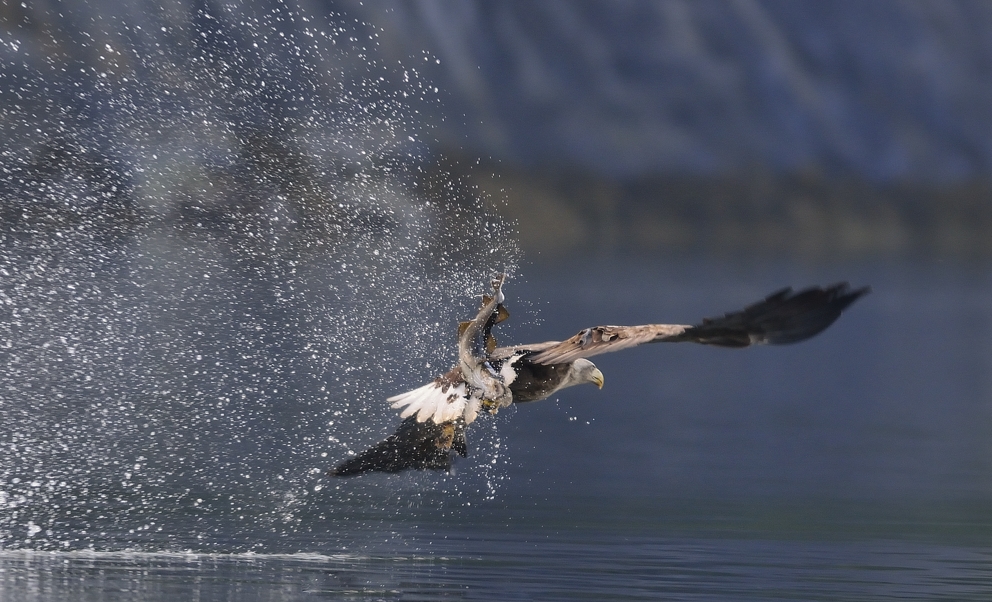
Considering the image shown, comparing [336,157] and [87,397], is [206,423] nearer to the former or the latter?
[87,397]

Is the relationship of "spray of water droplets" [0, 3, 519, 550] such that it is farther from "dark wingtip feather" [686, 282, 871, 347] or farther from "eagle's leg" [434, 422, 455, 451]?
"dark wingtip feather" [686, 282, 871, 347]

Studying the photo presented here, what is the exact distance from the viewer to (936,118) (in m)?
82.4

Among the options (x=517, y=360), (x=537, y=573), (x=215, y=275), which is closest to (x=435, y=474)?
(x=537, y=573)

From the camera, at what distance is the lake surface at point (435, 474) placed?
9211 millimetres

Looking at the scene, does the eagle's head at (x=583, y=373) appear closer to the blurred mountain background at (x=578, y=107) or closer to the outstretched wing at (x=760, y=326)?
the outstretched wing at (x=760, y=326)

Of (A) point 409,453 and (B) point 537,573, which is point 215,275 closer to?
(A) point 409,453

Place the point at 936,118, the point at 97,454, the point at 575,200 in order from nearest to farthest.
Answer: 1. the point at 97,454
2. the point at 575,200
3. the point at 936,118

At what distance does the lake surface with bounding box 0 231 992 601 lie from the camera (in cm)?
921

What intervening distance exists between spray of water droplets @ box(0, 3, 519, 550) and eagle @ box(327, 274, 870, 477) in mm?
912

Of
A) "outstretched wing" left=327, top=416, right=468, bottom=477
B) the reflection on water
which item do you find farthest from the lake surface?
"outstretched wing" left=327, top=416, right=468, bottom=477

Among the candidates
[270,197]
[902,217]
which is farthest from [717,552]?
[902,217]

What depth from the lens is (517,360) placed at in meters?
9.04

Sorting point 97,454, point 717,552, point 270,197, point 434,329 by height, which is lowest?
point 717,552

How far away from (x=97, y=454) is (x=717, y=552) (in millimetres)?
5826
